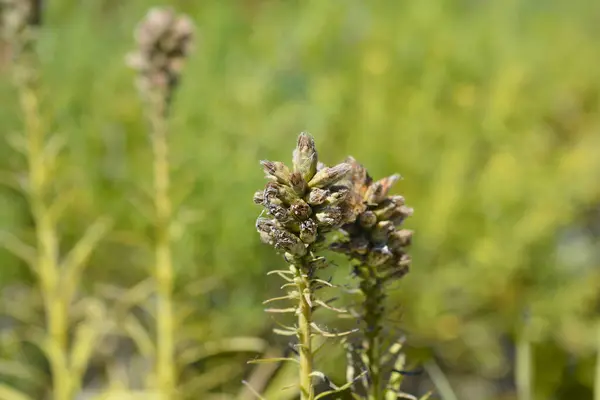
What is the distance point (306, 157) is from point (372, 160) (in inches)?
73.6

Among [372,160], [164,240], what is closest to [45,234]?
[164,240]

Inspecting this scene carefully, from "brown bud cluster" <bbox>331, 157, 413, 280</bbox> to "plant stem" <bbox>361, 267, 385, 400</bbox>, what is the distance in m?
0.02

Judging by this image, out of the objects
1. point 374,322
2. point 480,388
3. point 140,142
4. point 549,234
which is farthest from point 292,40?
point 374,322

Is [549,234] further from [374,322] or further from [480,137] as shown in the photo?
[374,322]

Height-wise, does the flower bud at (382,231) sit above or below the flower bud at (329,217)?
above

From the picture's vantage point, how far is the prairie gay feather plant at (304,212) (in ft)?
2.05

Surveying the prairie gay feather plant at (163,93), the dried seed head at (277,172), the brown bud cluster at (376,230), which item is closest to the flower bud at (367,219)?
the brown bud cluster at (376,230)

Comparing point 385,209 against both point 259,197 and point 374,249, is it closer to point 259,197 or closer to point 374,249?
point 374,249

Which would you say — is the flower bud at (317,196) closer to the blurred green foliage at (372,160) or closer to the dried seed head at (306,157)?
the dried seed head at (306,157)

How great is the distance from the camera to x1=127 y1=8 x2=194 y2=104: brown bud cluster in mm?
1454

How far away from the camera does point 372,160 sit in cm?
248

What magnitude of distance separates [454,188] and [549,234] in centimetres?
42

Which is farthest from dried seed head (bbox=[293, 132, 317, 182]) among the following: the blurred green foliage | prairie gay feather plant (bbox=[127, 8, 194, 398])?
the blurred green foliage

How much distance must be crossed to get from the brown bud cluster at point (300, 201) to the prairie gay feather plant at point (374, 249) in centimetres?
7
